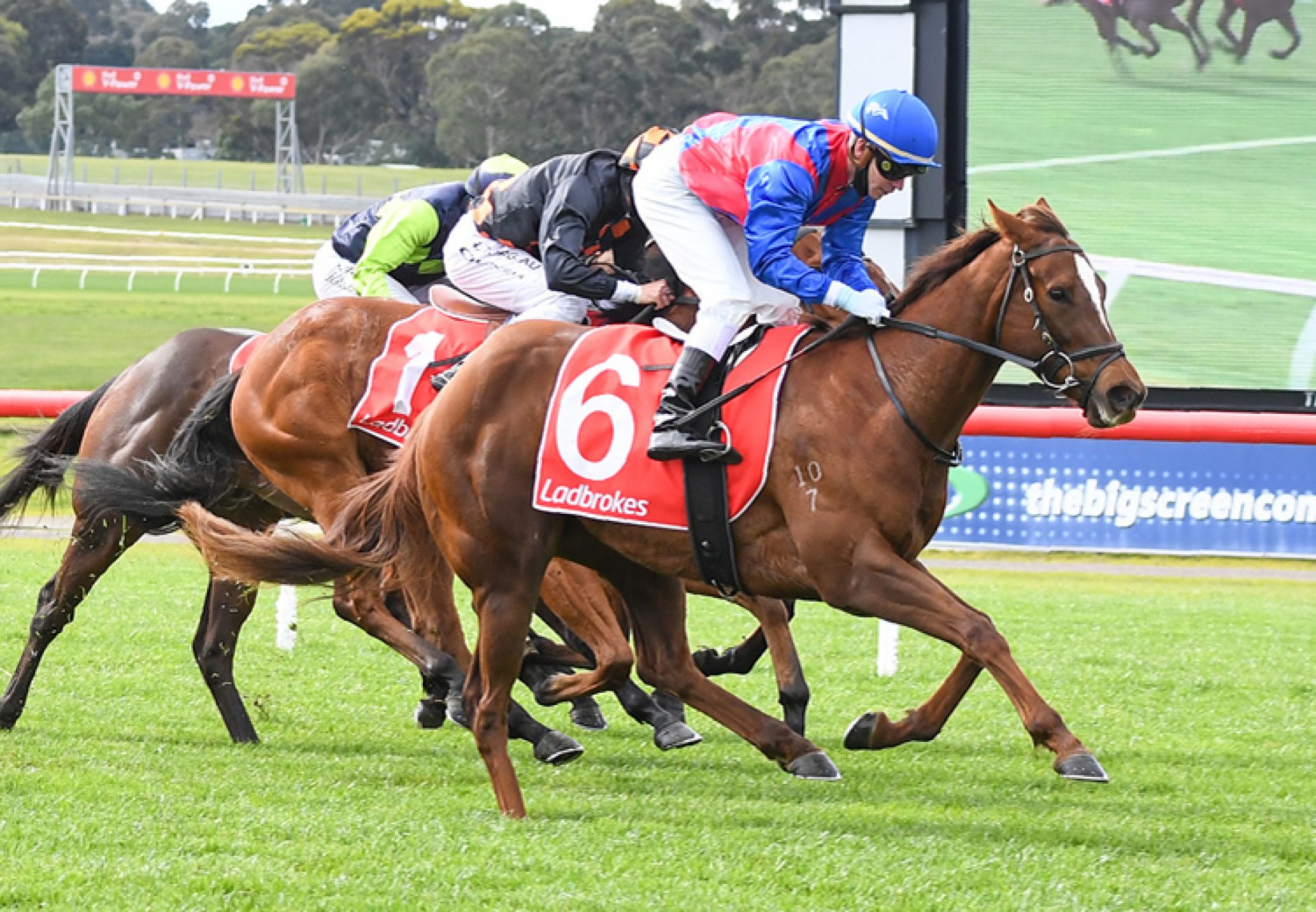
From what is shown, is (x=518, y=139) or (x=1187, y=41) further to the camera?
(x=518, y=139)

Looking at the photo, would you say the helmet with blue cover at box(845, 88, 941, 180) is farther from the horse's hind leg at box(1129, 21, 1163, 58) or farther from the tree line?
the tree line

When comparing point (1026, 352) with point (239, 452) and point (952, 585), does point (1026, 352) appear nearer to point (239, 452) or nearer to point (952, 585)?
point (239, 452)

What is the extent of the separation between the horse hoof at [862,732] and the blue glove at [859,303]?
1.04m

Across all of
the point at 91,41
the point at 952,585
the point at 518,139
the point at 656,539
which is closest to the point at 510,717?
the point at 656,539

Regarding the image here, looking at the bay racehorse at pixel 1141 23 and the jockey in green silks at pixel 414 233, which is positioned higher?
the bay racehorse at pixel 1141 23

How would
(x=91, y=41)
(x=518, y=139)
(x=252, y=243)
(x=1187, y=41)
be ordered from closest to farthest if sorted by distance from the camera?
(x=1187, y=41) → (x=252, y=243) → (x=518, y=139) → (x=91, y=41)

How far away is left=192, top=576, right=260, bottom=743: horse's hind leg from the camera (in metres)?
5.32

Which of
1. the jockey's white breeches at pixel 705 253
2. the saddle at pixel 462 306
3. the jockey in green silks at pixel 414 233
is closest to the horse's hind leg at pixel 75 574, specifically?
the jockey in green silks at pixel 414 233

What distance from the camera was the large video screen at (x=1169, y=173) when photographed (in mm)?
9578

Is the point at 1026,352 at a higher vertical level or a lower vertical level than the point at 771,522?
higher

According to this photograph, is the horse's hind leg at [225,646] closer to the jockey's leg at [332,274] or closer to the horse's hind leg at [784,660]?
the jockey's leg at [332,274]

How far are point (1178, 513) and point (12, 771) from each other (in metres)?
7.44

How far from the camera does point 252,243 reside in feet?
107

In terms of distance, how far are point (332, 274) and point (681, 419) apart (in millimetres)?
2646
